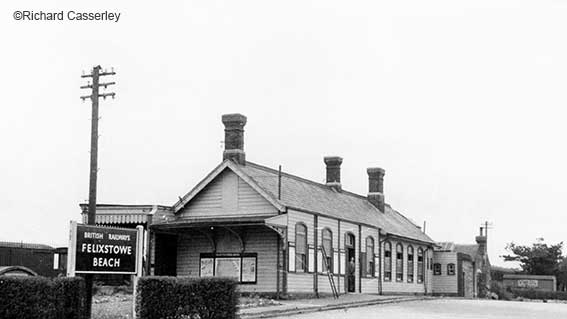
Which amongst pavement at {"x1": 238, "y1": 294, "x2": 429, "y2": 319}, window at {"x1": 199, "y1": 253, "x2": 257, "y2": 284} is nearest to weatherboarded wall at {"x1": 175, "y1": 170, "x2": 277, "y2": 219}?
window at {"x1": 199, "y1": 253, "x2": 257, "y2": 284}

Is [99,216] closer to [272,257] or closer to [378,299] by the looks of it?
[272,257]

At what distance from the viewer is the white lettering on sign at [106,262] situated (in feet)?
57.0

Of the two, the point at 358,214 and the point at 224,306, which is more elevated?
the point at 358,214

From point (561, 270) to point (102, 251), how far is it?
7456 cm

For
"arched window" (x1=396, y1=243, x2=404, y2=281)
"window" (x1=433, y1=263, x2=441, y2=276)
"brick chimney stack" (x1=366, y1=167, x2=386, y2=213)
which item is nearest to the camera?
"arched window" (x1=396, y1=243, x2=404, y2=281)

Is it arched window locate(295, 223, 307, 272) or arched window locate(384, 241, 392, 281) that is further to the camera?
arched window locate(384, 241, 392, 281)

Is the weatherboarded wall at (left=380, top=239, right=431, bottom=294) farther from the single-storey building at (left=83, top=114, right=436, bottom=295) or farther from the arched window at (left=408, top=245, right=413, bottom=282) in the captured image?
the single-storey building at (left=83, top=114, right=436, bottom=295)

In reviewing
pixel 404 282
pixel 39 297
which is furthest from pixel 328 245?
pixel 39 297

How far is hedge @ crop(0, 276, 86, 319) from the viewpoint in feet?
49.1

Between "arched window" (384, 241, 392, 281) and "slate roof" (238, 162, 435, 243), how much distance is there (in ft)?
2.28

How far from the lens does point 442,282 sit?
5009 cm

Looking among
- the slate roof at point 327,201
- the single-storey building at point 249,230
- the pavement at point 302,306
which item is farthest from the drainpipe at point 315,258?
the pavement at point 302,306

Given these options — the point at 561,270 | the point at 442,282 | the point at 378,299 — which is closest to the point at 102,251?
the point at 378,299

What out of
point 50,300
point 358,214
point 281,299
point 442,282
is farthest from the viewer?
point 442,282
